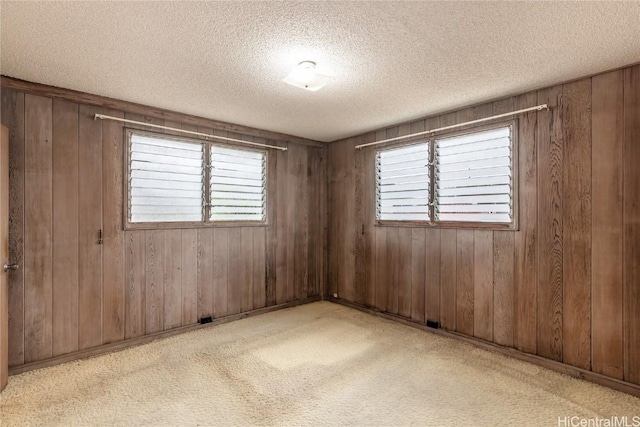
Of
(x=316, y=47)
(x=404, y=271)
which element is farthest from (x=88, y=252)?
(x=404, y=271)

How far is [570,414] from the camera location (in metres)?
2.10

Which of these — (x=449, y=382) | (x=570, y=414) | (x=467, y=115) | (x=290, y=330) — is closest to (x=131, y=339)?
(x=290, y=330)

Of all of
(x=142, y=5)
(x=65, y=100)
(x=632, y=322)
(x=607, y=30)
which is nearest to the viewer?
(x=142, y=5)

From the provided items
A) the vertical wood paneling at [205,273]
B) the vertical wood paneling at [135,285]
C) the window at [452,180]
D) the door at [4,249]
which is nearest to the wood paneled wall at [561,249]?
the window at [452,180]

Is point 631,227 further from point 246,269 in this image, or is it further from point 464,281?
point 246,269

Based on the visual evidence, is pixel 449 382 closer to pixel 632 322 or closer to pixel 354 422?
pixel 354 422

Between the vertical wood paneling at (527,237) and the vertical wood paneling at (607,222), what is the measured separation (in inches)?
15.4

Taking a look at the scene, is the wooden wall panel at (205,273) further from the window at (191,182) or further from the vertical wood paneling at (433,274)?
the vertical wood paneling at (433,274)

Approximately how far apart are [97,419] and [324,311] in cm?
268

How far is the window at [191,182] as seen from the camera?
3.28 meters

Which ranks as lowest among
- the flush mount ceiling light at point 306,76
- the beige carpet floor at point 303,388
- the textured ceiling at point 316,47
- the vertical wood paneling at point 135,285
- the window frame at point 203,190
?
the beige carpet floor at point 303,388

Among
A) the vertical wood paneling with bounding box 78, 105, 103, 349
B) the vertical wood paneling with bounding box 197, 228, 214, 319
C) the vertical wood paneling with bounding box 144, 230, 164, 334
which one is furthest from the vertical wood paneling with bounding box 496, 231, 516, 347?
the vertical wood paneling with bounding box 78, 105, 103, 349

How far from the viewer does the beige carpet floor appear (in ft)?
6.84

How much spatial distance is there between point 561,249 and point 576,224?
0.74 feet
